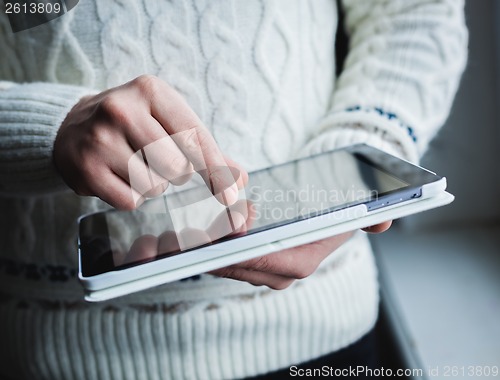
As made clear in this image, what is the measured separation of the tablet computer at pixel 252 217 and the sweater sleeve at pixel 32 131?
1.4 inches

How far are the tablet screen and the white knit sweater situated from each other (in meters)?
0.03

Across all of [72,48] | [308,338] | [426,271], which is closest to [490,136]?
[426,271]

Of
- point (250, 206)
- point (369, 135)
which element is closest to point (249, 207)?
point (250, 206)

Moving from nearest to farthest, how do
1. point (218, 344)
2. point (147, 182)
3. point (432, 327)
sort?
point (147, 182), point (218, 344), point (432, 327)

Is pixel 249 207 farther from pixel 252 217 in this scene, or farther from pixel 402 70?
pixel 402 70

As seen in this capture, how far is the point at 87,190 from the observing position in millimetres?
221

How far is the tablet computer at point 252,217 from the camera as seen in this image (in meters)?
0.20

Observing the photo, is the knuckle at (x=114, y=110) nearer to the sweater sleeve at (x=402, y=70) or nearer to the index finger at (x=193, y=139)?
the index finger at (x=193, y=139)

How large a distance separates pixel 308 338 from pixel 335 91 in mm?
175

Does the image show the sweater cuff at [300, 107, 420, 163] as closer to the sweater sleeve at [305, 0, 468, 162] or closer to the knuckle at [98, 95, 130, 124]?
the sweater sleeve at [305, 0, 468, 162]

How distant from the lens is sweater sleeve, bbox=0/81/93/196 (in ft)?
0.80

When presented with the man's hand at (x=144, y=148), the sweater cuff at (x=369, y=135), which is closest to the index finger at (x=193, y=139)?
the man's hand at (x=144, y=148)

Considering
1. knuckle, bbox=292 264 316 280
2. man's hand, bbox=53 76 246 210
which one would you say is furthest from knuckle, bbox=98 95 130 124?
knuckle, bbox=292 264 316 280

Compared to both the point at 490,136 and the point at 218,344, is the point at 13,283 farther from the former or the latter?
the point at 490,136
